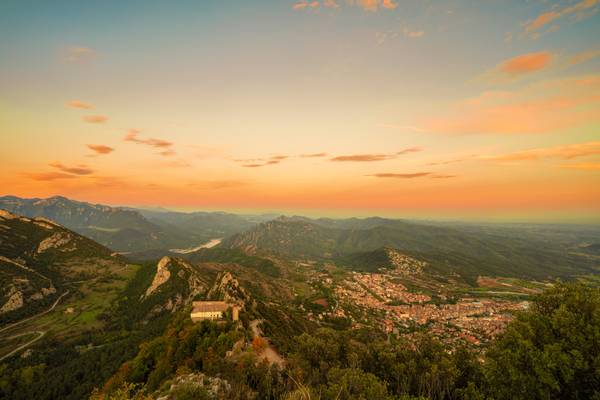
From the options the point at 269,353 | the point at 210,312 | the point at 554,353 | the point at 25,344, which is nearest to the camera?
the point at 554,353

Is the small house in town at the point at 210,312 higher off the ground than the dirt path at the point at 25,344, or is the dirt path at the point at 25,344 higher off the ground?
the small house in town at the point at 210,312

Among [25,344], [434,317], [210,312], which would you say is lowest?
[434,317]

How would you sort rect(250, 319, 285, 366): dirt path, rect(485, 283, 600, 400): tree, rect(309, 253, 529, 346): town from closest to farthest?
rect(485, 283, 600, 400): tree, rect(250, 319, 285, 366): dirt path, rect(309, 253, 529, 346): town

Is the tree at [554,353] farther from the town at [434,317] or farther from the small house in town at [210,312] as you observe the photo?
the town at [434,317]

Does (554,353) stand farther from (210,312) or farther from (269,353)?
(210,312)

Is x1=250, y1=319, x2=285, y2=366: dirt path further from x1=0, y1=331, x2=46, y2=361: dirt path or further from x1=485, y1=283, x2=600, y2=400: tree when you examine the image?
x1=0, y1=331, x2=46, y2=361: dirt path

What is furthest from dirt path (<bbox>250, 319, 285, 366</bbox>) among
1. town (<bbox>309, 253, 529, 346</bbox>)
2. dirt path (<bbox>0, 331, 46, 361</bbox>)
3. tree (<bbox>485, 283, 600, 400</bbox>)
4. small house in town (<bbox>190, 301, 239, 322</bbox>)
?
dirt path (<bbox>0, 331, 46, 361</bbox>)

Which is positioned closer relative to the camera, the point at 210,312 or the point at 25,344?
the point at 210,312

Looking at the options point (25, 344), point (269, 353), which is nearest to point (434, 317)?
point (269, 353)

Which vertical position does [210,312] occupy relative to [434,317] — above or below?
above

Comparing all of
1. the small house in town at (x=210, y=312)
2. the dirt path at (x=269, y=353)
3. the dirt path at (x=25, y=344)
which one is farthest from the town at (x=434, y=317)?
the dirt path at (x=25, y=344)

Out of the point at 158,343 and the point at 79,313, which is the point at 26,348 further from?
the point at 158,343

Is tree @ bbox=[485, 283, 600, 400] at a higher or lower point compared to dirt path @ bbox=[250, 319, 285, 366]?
higher
